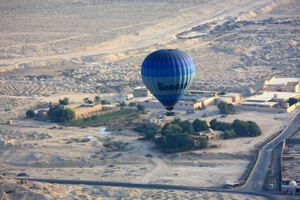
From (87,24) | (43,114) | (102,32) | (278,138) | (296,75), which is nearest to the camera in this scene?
(278,138)

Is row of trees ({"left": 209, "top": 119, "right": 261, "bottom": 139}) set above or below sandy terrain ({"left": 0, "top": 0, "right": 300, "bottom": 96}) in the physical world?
below

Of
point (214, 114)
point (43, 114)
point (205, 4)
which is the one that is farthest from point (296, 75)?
point (205, 4)

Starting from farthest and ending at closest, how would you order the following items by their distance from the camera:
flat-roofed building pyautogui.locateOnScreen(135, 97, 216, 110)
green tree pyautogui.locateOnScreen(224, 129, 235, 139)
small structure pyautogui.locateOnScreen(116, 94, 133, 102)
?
small structure pyautogui.locateOnScreen(116, 94, 133, 102) < flat-roofed building pyautogui.locateOnScreen(135, 97, 216, 110) < green tree pyautogui.locateOnScreen(224, 129, 235, 139)

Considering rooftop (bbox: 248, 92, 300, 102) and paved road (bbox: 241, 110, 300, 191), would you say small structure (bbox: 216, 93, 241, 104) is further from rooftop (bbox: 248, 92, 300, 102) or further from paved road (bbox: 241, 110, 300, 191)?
paved road (bbox: 241, 110, 300, 191)

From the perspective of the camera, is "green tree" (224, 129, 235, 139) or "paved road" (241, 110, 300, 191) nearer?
"paved road" (241, 110, 300, 191)

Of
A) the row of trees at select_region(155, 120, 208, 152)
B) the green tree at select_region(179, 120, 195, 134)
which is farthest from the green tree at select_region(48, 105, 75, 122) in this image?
the row of trees at select_region(155, 120, 208, 152)

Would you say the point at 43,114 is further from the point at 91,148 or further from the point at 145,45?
the point at 145,45

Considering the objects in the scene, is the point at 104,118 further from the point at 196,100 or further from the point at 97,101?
the point at 196,100
